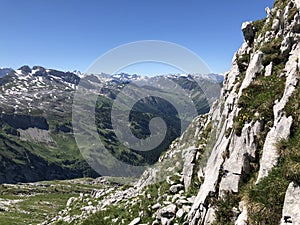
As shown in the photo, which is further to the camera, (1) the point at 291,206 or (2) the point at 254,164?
(2) the point at 254,164

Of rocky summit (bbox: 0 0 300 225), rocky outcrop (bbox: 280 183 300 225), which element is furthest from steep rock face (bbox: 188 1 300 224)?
rocky outcrop (bbox: 280 183 300 225)

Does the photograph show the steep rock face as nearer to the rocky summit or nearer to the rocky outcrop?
the rocky summit

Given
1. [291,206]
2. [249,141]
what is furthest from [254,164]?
[291,206]

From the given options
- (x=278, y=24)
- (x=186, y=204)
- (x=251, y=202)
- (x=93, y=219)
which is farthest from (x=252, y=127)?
(x=93, y=219)

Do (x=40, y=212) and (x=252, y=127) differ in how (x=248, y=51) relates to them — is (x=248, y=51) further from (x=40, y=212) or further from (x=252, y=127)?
(x=40, y=212)

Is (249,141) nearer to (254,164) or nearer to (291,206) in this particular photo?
(254,164)

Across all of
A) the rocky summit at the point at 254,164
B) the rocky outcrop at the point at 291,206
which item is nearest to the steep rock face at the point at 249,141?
the rocky summit at the point at 254,164

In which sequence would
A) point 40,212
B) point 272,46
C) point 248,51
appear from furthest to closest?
point 40,212
point 248,51
point 272,46

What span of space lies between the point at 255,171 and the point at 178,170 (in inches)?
632

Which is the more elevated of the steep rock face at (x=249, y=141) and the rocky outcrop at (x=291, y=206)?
the steep rock face at (x=249, y=141)

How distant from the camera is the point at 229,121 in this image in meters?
23.2

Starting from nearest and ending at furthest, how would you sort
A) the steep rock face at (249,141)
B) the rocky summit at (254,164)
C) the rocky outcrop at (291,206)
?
the rocky outcrop at (291,206), the rocky summit at (254,164), the steep rock face at (249,141)

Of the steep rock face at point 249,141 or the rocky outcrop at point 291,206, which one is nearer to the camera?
the rocky outcrop at point 291,206

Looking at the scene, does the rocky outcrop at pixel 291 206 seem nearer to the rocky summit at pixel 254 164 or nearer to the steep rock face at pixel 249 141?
the rocky summit at pixel 254 164
